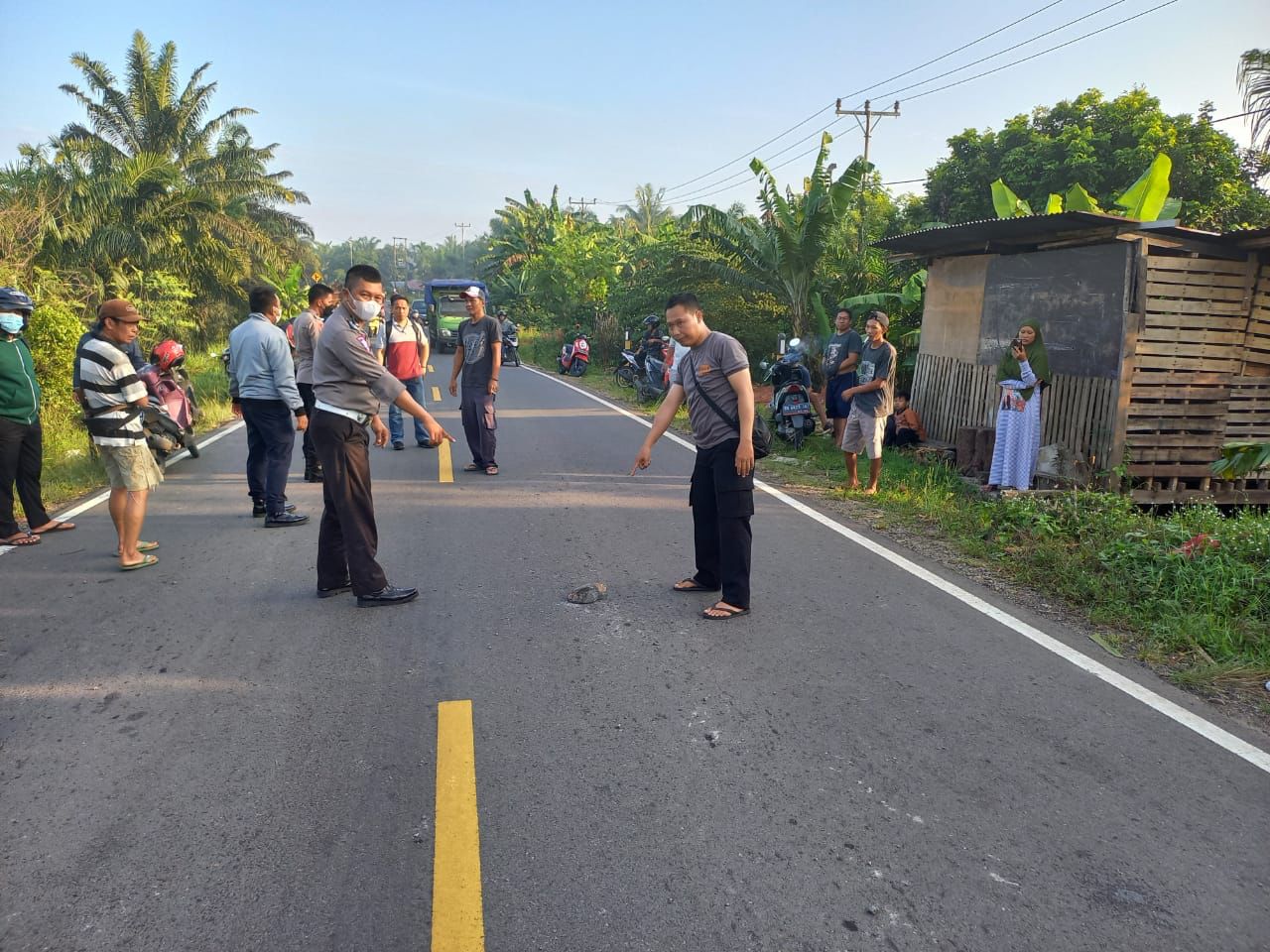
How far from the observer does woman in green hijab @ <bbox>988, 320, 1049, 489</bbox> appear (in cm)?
780

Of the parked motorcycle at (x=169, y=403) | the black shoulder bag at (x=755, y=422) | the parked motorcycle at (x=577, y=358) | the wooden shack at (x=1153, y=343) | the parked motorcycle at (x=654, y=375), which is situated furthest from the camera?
the parked motorcycle at (x=577, y=358)

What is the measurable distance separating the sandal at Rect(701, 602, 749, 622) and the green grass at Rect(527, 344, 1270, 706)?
2.00 meters

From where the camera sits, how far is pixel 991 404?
32.3 feet

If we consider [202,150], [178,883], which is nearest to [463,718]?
[178,883]

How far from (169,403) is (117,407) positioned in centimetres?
429

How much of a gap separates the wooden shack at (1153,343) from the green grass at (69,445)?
910cm

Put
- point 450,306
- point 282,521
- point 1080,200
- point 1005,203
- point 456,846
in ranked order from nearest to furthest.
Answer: point 456,846
point 282,521
point 1080,200
point 1005,203
point 450,306

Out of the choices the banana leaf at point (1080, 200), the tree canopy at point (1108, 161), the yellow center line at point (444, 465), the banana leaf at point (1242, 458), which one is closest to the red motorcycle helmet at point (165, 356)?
the yellow center line at point (444, 465)

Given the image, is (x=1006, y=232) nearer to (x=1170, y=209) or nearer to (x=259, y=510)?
(x=1170, y=209)

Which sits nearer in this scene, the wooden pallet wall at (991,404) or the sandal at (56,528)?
the sandal at (56,528)

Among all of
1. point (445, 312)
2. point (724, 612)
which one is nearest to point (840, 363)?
point (724, 612)

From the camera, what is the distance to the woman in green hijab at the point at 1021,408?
780 centimetres

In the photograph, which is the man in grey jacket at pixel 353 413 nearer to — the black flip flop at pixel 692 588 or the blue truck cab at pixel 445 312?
the black flip flop at pixel 692 588

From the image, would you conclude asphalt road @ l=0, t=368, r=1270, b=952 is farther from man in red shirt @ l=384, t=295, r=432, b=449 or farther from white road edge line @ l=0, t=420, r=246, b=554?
man in red shirt @ l=384, t=295, r=432, b=449
